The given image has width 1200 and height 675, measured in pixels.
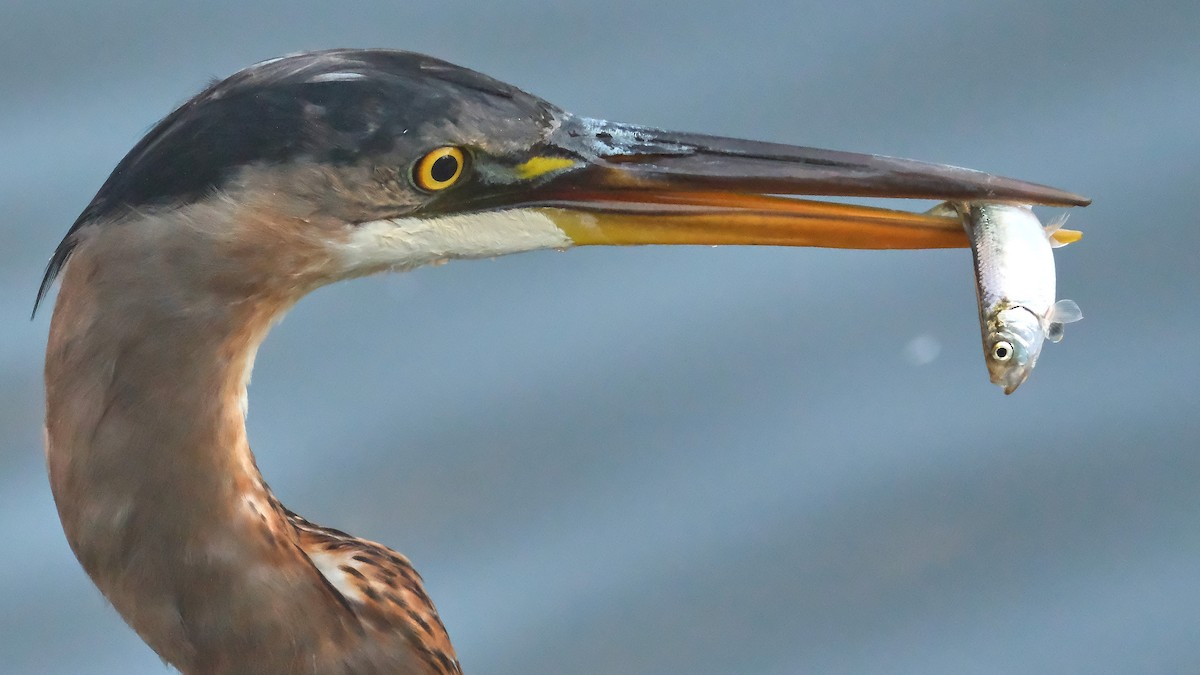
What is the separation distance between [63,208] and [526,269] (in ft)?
3.57

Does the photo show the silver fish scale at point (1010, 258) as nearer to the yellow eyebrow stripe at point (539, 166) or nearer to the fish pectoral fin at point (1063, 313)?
the fish pectoral fin at point (1063, 313)

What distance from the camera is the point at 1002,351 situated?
7.58 feet

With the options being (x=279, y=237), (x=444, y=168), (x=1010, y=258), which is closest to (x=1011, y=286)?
(x=1010, y=258)

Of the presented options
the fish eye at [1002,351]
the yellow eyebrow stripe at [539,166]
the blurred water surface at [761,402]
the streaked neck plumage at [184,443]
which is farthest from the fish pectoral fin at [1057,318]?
the blurred water surface at [761,402]

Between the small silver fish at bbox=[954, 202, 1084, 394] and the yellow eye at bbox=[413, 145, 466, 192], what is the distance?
74 cm

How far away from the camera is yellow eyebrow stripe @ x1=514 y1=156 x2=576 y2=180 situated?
231 centimetres

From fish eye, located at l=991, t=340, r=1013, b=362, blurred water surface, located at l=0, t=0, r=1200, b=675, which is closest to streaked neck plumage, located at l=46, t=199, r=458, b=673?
fish eye, located at l=991, t=340, r=1013, b=362

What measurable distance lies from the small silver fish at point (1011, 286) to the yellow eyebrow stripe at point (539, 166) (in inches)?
23.1

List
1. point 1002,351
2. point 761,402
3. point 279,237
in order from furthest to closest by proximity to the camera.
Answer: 1. point 761,402
2. point 1002,351
3. point 279,237

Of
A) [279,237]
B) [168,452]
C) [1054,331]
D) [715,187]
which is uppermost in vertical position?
[715,187]

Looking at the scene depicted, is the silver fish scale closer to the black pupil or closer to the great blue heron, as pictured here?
the great blue heron

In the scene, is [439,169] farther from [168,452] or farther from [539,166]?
[168,452]

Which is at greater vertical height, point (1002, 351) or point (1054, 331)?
point (1054, 331)

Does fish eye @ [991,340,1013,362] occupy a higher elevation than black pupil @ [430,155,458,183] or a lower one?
lower
